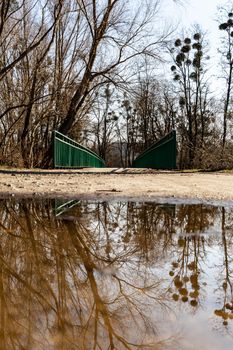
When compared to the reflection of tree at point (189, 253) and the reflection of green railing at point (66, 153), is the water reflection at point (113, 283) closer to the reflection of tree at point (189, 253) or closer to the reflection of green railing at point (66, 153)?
the reflection of tree at point (189, 253)

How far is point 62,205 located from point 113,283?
2.85 m

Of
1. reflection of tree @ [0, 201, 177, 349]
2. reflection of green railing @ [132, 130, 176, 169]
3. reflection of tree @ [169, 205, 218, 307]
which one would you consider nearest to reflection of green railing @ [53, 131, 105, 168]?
reflection of green railing @ [132, 130, 176, 169]

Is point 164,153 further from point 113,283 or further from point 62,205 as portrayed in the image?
point 113,283

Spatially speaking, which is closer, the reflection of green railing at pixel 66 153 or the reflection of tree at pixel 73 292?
the reflection of tree at pixel 73 292

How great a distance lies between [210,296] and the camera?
6.21ft

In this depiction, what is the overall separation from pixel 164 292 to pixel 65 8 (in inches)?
621

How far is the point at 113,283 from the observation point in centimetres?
204

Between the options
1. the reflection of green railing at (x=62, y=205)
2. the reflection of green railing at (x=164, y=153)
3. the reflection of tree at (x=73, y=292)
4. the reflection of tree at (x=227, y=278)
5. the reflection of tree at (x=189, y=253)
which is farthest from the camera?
the reflection of green railing at (x=164, y=153)

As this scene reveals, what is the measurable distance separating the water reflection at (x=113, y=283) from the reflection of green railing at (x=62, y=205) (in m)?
0.51

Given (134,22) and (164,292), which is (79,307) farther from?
(134,22)

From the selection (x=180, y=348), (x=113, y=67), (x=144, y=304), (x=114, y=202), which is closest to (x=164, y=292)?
(x=144, y=304)

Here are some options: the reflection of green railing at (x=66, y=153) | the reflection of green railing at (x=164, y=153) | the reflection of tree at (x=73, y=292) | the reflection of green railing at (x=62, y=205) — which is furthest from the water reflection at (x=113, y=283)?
the reflection of green railing at (x=164, y=153)

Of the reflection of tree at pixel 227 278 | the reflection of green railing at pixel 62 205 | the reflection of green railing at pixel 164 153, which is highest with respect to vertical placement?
the reflection of green railing at pixel 164 153

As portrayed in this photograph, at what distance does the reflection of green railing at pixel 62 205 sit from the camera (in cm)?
433
